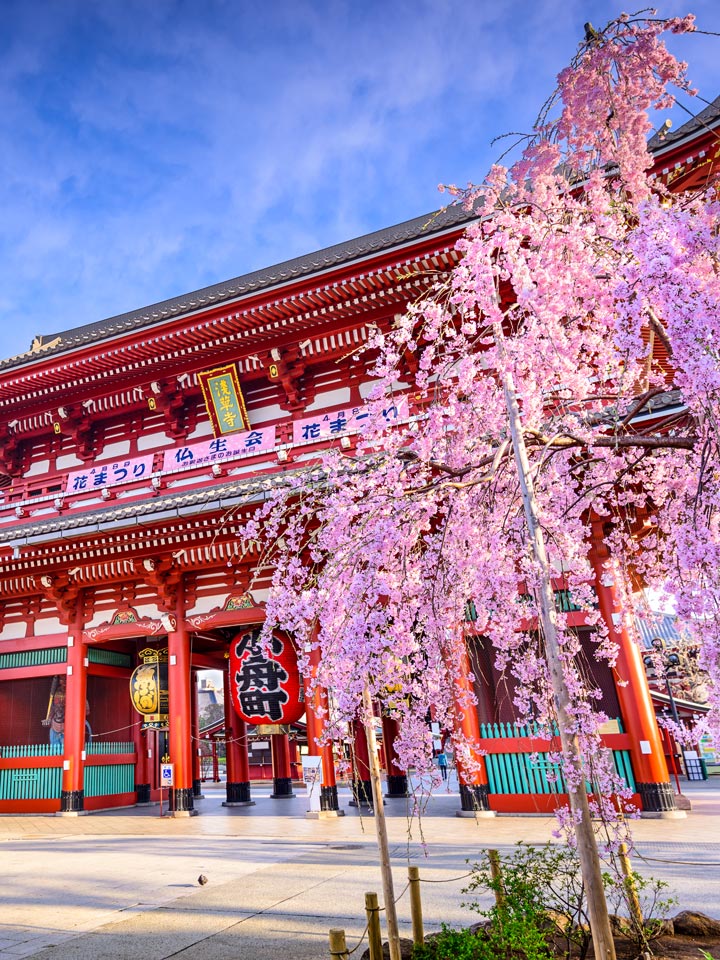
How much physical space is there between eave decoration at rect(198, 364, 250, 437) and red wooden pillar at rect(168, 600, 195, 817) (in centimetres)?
361

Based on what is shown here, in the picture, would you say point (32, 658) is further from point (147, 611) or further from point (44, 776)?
point (147, 611)

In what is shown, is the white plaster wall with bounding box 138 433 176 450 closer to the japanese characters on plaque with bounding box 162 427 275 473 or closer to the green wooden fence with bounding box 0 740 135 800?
the japanese characters on plaque with bounding box 162 427 275 473

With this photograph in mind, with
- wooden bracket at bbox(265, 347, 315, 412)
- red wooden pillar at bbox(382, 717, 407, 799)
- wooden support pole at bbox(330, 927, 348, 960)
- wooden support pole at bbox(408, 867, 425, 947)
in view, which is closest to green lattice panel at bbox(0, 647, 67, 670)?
wooden bracket at bbox(265, 347, 315, 412)

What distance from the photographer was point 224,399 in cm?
1198

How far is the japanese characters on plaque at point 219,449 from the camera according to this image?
11.7 meters

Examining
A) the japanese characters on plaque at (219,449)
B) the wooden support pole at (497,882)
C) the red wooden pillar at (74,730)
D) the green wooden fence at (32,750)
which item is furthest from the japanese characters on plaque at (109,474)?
the wooden support pole at (497,882)

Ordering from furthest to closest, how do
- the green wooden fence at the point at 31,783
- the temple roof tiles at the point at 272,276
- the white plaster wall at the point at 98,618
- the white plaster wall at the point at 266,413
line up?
the white plaster wall at the point at 98,618, the green wooden fence at the point at 31,783, the white plaster wall at the point at 266,413, the temple roof tiles at the point at 272,276

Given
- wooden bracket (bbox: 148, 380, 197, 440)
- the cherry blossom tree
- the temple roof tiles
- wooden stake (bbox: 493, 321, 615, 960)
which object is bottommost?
wooden stake (bbox: 493, 321, 615, 960)

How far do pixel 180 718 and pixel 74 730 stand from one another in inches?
94.9

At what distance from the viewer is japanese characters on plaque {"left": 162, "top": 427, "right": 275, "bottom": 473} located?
38.5 ft

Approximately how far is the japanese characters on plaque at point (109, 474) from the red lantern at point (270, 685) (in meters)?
4.45

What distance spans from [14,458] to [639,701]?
13416mm

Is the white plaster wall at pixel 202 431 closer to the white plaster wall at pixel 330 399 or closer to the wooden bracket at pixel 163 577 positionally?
the white plaster wall at pixel 330 399

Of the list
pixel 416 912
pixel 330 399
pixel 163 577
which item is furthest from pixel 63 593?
pixel 416 912
